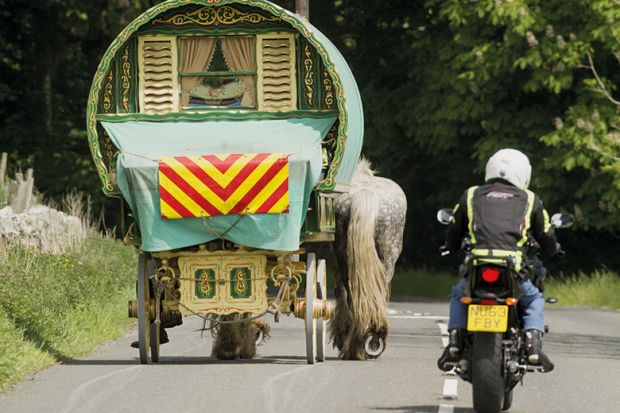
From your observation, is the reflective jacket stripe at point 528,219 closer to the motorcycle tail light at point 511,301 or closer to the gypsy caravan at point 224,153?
the motorcycle tail light at point 511,301

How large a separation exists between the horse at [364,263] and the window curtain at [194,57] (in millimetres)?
1796

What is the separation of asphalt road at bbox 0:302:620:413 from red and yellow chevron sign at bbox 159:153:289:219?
1.37 metres

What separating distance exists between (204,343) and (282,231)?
348 cm

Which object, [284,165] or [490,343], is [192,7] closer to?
[284,165]

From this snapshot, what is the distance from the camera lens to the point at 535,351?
11.2 meters

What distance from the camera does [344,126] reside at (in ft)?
51.2

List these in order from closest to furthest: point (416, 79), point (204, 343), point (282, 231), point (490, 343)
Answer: point (490, 343)
point (282, 231)
point (204, 343)
point (416, 79)

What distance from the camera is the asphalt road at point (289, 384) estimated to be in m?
11.9

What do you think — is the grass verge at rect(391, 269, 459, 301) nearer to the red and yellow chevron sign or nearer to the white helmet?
the red and yellow chevron sign

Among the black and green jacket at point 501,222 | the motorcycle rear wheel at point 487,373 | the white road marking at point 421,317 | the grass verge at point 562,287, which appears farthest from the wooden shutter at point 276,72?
the grass verge at point 562,287

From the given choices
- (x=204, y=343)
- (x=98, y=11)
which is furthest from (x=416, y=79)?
(x=204, y=343)

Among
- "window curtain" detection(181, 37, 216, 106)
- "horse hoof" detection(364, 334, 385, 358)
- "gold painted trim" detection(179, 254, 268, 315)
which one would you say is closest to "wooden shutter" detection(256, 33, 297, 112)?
"window curtain" detection(181, 37, 216, 106)

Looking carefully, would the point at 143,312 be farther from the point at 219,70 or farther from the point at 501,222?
the point at 501,222

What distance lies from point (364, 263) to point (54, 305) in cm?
326
